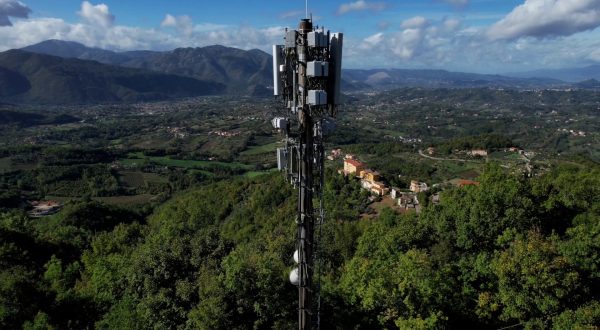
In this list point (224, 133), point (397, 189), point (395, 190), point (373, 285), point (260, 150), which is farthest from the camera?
point (224, 133)

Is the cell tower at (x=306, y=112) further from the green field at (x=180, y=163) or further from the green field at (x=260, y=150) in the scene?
the green field at (x=260, y=150)

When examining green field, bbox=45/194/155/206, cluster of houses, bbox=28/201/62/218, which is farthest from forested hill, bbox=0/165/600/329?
green field, bbox=45/194/155/206

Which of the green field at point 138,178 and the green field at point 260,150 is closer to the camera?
the green field at point 138,178

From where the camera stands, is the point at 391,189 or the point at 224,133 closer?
the point at 391,189

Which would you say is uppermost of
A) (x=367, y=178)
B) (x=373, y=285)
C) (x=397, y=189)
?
(x=373, y=285)

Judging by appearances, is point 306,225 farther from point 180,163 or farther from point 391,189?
point 180,163

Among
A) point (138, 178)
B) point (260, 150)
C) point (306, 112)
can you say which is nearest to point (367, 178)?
point (306, 112)

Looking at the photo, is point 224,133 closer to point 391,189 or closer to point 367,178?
point 367,178

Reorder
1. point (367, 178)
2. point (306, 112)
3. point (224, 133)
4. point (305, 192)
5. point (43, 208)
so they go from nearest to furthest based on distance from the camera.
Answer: point (306, 112)
point (305, 192)
point (367, 178)
point (43, 208)
point (224, 133)

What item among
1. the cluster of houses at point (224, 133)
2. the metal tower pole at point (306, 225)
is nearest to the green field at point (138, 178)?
the cluster of houses at point (224, 133)

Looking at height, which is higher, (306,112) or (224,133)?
(306,112)
